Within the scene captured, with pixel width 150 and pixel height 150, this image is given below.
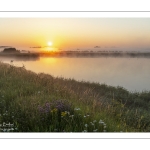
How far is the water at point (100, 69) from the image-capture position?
26.7ft

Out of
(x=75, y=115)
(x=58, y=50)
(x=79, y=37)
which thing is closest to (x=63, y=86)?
(x=58, y=50)

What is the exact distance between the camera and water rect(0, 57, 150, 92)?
812 centimetres

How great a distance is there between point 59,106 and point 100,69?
9.31ft

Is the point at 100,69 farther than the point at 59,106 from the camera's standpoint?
Yes

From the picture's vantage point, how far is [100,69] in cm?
852

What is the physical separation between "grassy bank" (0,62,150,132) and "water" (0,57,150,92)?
0.93 feet

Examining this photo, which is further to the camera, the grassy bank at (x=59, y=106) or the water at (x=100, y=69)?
the water at (x=100, y=69)

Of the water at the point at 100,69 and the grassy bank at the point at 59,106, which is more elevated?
the water at the point at 100,69

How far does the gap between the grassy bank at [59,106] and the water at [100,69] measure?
0.93 ft

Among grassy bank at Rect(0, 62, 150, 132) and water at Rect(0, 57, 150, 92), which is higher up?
water at Rect(0, 57, 150, 92)

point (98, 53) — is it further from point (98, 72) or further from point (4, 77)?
point (4, 77)

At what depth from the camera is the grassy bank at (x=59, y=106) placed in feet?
19.4

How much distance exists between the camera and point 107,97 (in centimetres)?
926
